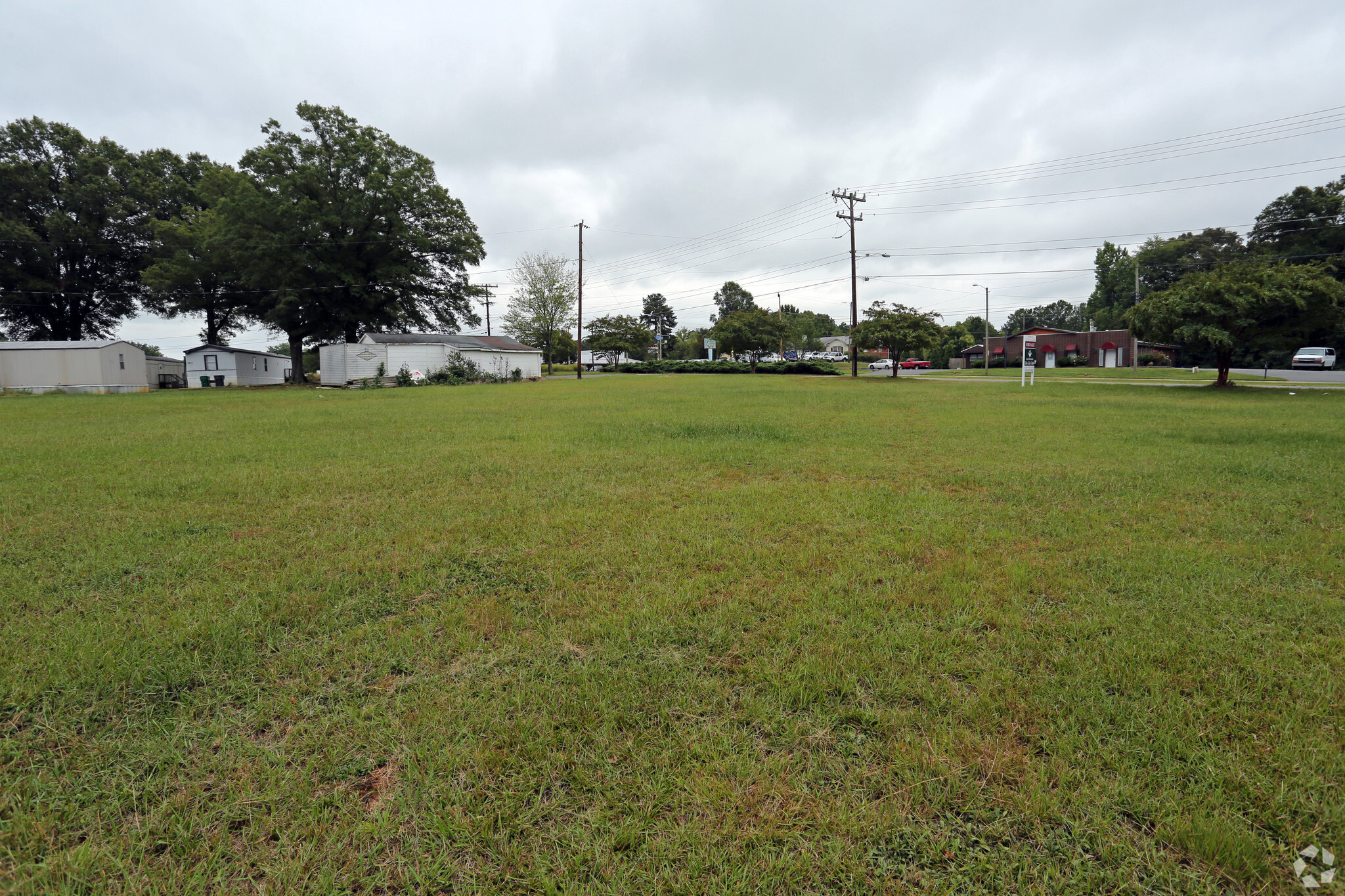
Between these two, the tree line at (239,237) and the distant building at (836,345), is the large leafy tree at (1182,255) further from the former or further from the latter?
the tree line at (239,237)

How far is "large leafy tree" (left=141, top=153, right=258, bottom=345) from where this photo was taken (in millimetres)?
34531

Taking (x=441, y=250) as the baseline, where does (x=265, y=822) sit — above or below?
below

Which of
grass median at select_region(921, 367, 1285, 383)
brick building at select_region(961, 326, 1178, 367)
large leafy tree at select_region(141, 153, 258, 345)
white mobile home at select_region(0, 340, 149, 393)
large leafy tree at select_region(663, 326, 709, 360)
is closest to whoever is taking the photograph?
white mobile home at select_region(0, 340, 149, 393)

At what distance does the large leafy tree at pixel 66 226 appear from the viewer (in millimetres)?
36812

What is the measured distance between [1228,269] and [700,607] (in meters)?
29.6

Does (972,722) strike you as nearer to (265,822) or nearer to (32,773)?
(265,822)

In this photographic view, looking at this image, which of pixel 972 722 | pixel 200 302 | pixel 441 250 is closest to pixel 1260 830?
pixel 972 722

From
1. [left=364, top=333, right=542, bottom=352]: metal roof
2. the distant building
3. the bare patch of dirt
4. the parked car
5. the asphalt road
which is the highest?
the distant building

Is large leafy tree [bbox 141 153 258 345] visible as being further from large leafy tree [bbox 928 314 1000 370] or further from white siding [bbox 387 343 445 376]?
large leafy tree [bbox 928 314 1000 370]

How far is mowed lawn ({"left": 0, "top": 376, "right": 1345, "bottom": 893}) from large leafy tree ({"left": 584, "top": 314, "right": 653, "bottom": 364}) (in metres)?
62.0

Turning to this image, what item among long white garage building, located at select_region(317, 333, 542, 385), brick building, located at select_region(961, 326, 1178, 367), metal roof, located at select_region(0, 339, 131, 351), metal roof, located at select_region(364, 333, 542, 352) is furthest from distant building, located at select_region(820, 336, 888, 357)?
metal roof, located at select_region(0, 339, 131, 351)

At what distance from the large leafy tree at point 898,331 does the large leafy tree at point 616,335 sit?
3597cm

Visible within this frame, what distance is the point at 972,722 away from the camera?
7.92 feet

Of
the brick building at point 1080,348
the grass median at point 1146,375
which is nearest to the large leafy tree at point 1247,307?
the grass median at point 1146,375
